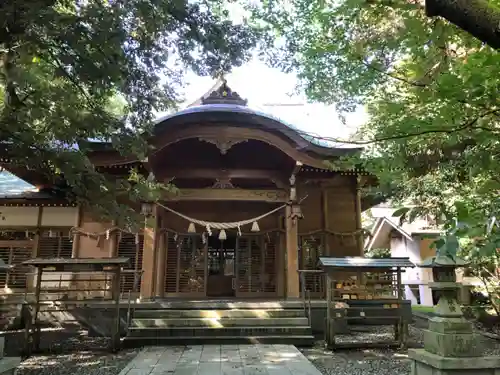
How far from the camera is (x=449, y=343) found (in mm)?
3830

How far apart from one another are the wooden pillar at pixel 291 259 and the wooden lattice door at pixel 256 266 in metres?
1.53

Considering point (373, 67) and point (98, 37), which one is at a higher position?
point (98, 37)

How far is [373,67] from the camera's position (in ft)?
11.7

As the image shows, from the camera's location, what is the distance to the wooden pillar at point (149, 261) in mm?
10172

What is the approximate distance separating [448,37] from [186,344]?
749 centimetres

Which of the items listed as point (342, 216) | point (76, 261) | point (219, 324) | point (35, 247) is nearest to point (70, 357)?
point (76, 261)

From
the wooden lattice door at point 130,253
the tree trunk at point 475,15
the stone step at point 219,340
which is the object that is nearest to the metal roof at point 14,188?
the wooden lattice door at point 130,253

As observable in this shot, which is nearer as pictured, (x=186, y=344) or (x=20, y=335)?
(x=186, y=344)

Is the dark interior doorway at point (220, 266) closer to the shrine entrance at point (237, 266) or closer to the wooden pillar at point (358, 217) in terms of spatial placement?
the shrine entrance at point (237, 266)

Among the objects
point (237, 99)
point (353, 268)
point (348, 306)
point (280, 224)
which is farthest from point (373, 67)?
point (237, 99)

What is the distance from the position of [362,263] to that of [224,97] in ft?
28.4

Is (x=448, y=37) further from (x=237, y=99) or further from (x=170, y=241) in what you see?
(x=237, y=99)

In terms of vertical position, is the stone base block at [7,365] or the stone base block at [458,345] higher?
the stone base block at [458,345]

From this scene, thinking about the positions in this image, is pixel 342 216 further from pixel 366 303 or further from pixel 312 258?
pixel 366 303
